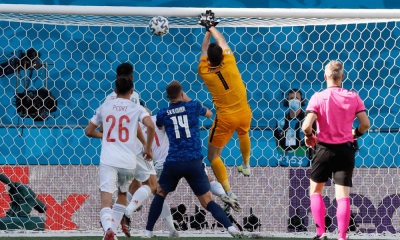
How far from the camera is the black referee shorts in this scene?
3518 millimetres

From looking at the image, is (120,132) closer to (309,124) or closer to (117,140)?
(117,140)

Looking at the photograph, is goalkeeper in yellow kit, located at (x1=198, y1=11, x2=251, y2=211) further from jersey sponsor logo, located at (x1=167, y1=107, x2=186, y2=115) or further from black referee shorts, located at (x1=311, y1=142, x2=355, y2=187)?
black referee shorts, located at (x1=311, y1=142, x2=355, y2=187)

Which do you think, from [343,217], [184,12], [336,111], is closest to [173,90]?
[184,12]

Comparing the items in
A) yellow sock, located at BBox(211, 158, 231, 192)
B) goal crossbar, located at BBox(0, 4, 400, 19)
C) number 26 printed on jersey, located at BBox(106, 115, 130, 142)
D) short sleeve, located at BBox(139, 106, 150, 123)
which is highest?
goal crossbar, located at BBox(0, 4, 400, 19)

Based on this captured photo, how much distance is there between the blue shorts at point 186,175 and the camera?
379 cm

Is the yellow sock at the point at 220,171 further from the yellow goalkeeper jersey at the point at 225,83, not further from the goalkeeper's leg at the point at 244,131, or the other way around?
the yellow goalkeeper jersey at the point at 225,83

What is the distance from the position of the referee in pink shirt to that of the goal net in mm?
1314

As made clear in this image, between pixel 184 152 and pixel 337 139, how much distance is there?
4.10 ft

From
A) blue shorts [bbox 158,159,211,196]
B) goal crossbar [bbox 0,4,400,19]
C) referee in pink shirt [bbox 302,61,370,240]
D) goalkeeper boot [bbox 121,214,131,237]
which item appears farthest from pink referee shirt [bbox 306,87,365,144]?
goalkeeper boot [bbox 121,214,131,237]

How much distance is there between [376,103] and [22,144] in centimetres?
607

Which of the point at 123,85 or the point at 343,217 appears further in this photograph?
the point at 123,85

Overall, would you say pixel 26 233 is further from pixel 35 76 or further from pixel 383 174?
pixel 383 174

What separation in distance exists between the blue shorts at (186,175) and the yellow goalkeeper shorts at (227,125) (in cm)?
73

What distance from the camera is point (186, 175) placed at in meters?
3.83
